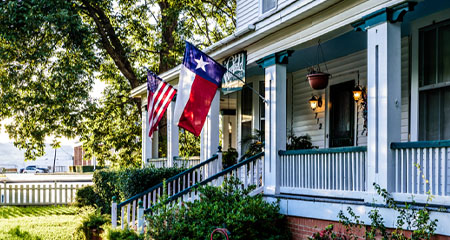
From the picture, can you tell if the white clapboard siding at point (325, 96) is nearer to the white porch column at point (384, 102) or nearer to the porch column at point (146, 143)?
the white porch column at point (384, 102)

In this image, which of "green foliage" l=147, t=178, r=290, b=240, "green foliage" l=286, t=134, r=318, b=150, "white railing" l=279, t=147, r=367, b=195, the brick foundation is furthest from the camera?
"green foliage" l=286, t=134, r=318, b=150

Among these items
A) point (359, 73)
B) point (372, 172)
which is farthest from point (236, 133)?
point (372, 172)

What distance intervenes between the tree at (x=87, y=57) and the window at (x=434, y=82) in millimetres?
13739

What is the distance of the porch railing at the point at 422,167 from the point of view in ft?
22.0

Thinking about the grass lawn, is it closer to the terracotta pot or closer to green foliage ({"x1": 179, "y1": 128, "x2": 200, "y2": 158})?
green foliage ({"x1": 179, "y1": 128, "x2": 200, "y2": 158})

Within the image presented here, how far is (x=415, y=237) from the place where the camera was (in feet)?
22.0

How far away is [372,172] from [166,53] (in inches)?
746

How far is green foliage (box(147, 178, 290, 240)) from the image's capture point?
9047 millimetres

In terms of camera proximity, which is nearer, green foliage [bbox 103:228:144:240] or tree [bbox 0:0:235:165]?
green foliage [bbox 103:228:144:240]

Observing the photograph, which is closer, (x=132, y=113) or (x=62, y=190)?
(x=62, y=190)

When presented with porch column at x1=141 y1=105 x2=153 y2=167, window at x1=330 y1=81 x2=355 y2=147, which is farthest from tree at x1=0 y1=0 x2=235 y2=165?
window at x1=330 y1=81 x2=355 y2=147

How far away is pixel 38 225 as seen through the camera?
53.6 feet

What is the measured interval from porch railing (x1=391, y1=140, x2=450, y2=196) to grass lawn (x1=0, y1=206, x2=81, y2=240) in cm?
1047

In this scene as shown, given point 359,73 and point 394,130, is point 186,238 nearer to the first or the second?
point 394,130
